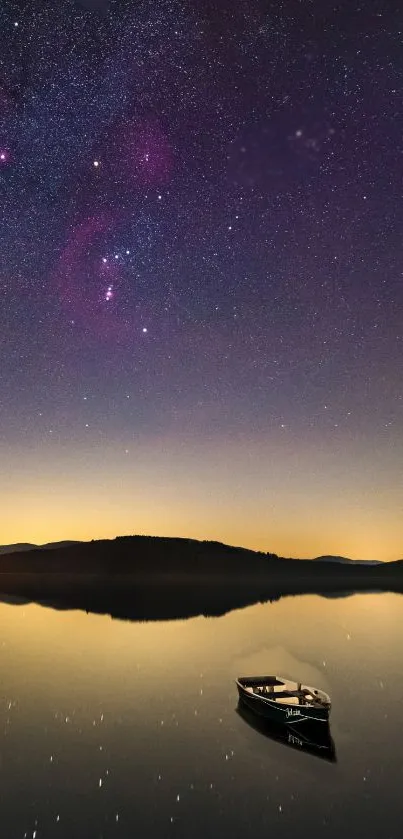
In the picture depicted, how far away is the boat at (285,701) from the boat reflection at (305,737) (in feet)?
1.74

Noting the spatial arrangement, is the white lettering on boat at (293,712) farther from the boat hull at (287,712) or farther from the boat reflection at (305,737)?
the boat reflection at (305,737)

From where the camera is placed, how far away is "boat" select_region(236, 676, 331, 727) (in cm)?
2748

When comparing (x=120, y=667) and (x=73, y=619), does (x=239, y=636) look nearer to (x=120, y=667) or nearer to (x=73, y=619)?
(x=120, y=667)

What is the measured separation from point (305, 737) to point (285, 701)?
2766 mm

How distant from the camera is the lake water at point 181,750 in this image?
20.1 metres

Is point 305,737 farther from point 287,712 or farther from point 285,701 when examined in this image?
point 285,701

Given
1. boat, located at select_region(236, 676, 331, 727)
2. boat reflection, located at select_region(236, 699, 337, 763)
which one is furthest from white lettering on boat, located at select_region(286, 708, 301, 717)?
boat reflection, located at select_region(236, 699, 337, 763)

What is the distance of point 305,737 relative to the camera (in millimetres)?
28281

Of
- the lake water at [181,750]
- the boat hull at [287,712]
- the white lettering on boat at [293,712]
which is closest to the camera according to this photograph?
the lake water at [181,750]

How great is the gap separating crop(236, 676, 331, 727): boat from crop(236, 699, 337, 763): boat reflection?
531mm

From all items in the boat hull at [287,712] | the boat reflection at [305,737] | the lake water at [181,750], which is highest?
the boat hull at [287,712]

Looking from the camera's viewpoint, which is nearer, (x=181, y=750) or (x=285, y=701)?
(x=181, y=750)

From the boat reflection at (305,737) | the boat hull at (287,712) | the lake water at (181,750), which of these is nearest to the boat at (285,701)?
the boat hull at (287,712)

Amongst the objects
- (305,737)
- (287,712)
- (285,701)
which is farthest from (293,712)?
(285,701)
